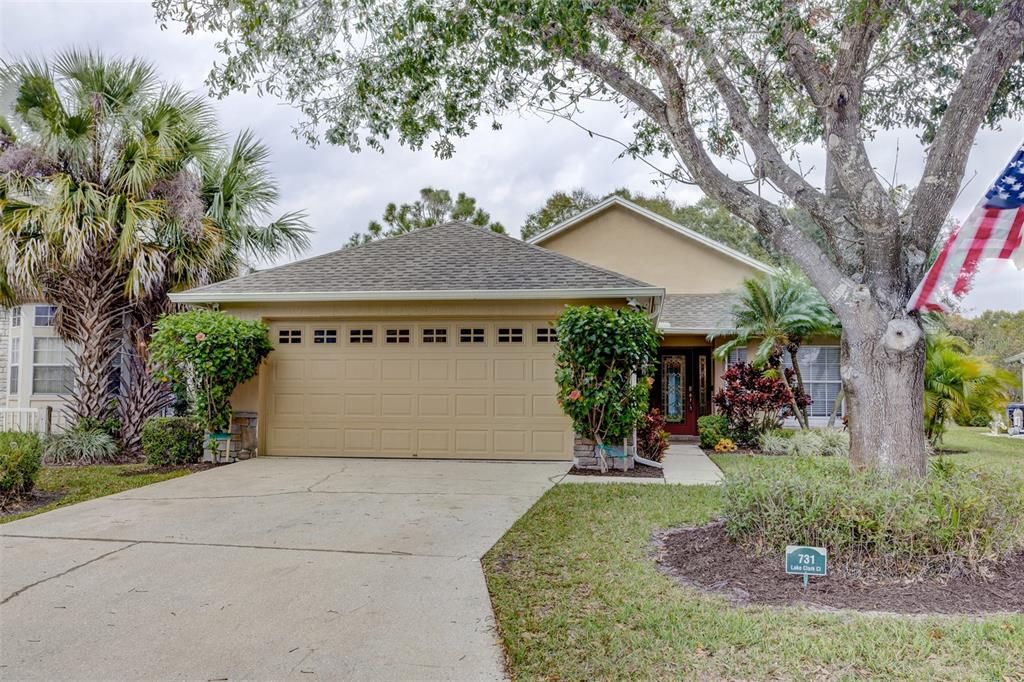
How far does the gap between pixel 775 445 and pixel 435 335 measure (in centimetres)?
644

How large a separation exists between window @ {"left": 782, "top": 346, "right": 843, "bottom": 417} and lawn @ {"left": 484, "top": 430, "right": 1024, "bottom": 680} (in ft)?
36.0

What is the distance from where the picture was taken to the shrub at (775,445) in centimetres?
1203

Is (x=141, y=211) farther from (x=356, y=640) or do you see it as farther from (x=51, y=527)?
(x=356, y=640)

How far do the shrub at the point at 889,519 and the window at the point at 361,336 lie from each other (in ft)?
23.8

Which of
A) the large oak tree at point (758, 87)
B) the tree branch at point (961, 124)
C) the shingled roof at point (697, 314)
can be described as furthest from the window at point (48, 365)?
the tree branch at point (961, 124)

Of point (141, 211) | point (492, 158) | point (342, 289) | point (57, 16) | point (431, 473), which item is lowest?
point (431, 473)

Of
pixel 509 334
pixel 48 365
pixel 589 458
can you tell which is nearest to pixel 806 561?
pixel 589 458

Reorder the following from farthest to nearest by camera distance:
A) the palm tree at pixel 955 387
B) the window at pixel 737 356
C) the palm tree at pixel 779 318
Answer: the window at pixel 737 356 → the palm tree at pixel 779 318 → the palm tree at pixel 955 387

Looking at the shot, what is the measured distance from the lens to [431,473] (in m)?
9.29

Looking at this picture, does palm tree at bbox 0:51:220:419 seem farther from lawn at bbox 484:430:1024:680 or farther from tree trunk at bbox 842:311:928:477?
tree trunk at bbox 842:311:928:477

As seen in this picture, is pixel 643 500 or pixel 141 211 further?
pixel 141 211

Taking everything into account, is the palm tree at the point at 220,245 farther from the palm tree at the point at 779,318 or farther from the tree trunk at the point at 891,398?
the tree trunk at the point at 891,398

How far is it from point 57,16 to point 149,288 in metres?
3.95

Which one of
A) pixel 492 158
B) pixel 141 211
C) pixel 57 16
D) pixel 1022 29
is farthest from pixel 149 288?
pixel 492 158
